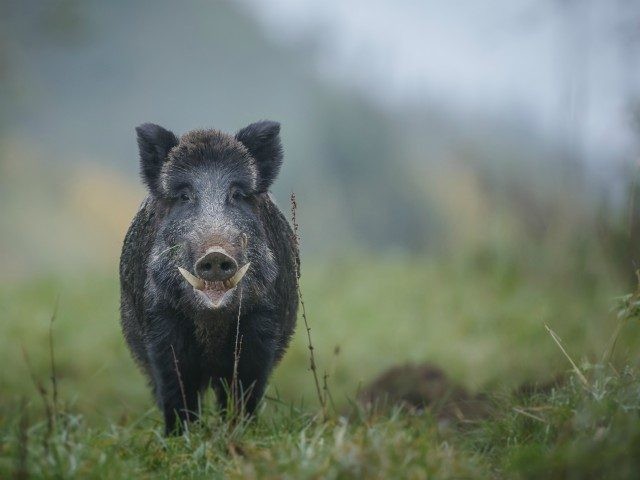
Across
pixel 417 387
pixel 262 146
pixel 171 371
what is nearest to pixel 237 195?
pixel 262 146

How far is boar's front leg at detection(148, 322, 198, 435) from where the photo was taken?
14.2ft

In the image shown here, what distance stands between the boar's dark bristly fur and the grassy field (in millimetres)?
239

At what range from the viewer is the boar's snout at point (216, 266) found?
3729mm

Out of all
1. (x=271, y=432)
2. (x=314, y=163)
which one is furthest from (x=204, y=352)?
(x=314, y=163)

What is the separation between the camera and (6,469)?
298 cm

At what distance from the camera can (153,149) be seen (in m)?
4.50

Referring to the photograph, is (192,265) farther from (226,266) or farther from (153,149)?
(153,149)

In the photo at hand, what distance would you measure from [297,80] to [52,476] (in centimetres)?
6452

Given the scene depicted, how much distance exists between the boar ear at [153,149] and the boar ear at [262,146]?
0.40 m

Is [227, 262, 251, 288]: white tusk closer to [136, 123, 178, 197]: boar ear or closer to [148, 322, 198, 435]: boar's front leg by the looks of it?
[148, 322, 198, 435]: boar's front leg

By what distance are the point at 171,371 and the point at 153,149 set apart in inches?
48.6

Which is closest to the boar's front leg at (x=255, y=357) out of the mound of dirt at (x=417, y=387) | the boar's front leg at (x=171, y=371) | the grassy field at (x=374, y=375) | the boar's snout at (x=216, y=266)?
the grassy field at (x=374, y=375)

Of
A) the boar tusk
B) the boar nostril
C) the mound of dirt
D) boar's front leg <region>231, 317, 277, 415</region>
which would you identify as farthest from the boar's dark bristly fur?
the mound of dirt

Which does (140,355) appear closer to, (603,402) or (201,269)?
(201,269)
